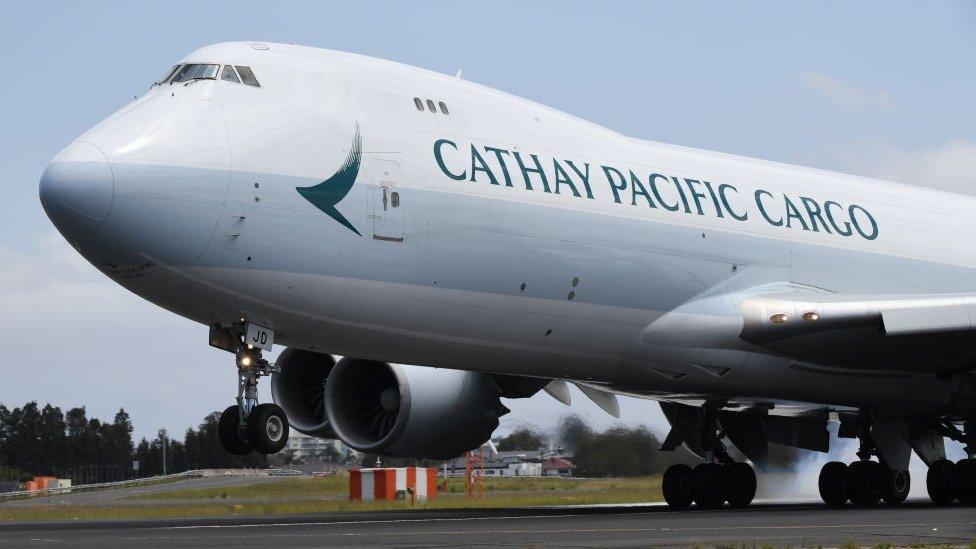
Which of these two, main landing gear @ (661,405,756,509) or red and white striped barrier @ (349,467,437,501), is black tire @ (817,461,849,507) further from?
red and white striped barrier @ (349,467,437,501)

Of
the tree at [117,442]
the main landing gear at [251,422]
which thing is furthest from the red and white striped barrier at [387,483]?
the tree at [117,442]

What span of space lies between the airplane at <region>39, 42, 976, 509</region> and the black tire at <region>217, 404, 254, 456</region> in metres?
0.06

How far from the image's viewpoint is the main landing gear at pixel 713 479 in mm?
21812

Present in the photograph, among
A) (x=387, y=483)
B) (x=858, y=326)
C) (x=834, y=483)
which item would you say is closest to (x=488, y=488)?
(x=387, y=483)

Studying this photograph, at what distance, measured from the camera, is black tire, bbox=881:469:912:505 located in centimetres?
2284

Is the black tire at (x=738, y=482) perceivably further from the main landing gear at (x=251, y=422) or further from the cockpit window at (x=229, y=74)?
the cockpit window at (x=229, y=74)

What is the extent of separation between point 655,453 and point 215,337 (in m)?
12.4

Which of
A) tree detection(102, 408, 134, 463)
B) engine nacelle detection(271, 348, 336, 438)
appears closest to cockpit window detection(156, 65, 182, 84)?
engine nacelle detection(271, 348, 336, 438)

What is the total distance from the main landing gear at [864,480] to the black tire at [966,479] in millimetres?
803

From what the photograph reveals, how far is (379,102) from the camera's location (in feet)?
54.6

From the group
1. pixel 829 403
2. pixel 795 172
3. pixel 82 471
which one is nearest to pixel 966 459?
pixel 829 403

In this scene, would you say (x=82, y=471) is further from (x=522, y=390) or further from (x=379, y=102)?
(x=379, y=102)

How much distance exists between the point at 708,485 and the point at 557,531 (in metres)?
7.74

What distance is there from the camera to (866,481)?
75.2ft
